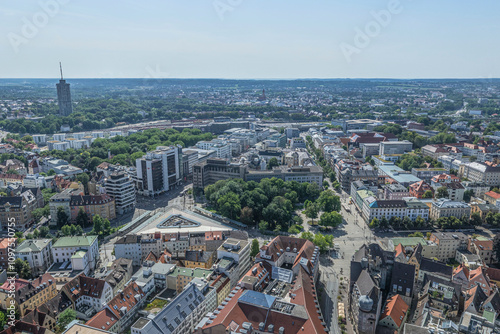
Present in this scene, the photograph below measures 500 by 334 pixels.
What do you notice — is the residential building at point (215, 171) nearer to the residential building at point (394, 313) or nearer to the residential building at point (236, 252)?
the residential building at point (236, 252)

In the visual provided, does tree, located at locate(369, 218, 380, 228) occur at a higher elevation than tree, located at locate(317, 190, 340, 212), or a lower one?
lower

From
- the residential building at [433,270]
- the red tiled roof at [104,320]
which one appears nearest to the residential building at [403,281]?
the residential building at [433,270]

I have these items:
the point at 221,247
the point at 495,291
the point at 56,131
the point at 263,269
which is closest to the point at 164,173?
the point at 221,247

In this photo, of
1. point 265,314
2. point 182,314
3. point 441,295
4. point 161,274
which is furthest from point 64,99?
point 441,295

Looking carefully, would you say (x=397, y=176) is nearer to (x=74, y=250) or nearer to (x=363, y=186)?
(x=363, y=186)

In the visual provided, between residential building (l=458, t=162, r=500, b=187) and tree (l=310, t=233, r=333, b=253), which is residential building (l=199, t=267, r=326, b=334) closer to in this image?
tree (l=310, t=233, r=333, b=253)

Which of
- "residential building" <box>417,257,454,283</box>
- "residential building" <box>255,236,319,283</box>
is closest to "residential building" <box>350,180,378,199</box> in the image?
"residential building" <box>417,257,454,283</box>
